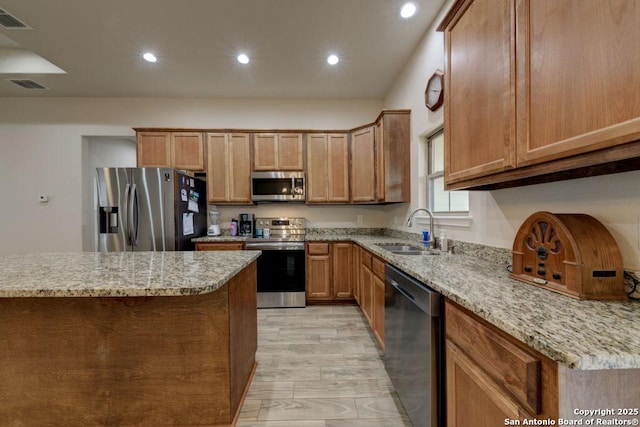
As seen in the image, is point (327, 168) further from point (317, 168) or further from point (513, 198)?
point (513, 198)

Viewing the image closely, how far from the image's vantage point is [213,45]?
2859 mm

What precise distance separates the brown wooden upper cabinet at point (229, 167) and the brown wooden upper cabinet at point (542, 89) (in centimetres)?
295

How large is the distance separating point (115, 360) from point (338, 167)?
3.19 meters

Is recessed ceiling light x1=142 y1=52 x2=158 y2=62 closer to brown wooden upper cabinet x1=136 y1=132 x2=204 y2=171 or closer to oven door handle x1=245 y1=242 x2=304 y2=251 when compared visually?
brown wooden upper cabinet x1=136 y1=132 x2=204 y2=171

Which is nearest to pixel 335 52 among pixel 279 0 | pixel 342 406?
pixel 279 0

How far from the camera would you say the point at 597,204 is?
1096 mm

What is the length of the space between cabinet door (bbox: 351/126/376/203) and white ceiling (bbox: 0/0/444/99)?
0.77 meters

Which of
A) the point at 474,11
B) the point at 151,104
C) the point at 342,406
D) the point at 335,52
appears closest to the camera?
the point at 474,11

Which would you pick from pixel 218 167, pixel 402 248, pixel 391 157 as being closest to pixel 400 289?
pixel 402 248

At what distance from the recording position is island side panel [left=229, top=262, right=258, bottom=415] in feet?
4.87

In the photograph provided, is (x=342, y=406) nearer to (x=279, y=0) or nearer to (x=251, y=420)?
(x=251, y=420)

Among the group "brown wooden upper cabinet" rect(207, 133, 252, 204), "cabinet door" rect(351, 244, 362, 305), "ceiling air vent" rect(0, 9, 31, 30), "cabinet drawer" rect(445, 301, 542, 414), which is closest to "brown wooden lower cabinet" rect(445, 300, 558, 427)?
"cabinet drawer" rect(445, 301, 542, 414)

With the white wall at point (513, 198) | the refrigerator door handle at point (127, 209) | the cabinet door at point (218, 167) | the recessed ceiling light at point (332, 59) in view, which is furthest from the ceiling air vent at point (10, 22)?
the white wall at point (513, 198)

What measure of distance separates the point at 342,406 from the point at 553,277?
56.7 inches
